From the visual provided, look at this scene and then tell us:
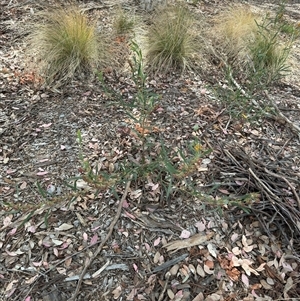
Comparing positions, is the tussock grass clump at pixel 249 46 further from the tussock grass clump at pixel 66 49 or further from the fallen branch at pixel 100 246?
the fallen branch at pixel 100 246

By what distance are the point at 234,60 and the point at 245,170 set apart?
1504 millimetres

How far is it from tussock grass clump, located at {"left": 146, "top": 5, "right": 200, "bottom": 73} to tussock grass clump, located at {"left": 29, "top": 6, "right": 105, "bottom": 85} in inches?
17.4

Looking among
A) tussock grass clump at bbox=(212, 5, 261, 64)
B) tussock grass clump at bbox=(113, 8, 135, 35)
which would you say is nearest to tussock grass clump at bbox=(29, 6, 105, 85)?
tussock grass clump at bbox=(113, 8, 135, 35)

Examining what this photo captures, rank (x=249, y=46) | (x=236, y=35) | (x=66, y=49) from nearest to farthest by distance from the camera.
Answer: (x=66, y=49) < (x=249, y=46) < (x=236, y=35)

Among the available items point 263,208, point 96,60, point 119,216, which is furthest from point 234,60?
point 119,216

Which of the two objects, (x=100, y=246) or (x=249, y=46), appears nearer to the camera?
(x=100, y=246)

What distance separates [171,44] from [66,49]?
876 millimetres

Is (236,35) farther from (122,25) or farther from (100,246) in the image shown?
(100,246)

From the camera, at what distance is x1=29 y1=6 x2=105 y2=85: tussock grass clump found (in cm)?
304

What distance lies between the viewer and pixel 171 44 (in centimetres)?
320

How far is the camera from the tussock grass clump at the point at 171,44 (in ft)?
10.4

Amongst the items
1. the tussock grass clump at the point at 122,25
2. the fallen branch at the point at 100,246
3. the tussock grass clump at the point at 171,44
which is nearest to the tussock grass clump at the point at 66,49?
the tussock grass clump at the point at 122,25

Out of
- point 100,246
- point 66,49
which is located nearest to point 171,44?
point 66,49

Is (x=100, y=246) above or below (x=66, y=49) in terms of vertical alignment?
below
